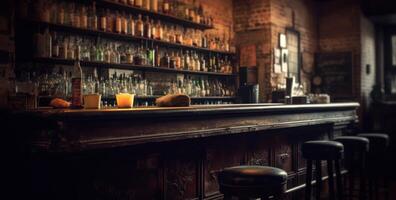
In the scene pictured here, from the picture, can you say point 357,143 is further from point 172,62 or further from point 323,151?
point 172,62

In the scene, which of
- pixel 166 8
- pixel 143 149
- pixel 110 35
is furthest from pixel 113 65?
pixel 143 149

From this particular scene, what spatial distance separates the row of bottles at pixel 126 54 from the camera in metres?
4.21

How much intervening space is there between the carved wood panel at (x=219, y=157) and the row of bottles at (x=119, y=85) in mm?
1056

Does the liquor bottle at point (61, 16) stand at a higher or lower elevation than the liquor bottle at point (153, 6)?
lower

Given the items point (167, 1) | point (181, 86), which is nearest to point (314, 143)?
point (181, 86)

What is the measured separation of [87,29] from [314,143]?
2685 millimetres

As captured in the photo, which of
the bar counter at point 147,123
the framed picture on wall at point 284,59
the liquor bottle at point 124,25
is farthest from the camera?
the framed picture on wall at point 284,59

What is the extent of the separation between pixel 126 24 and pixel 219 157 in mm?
2500

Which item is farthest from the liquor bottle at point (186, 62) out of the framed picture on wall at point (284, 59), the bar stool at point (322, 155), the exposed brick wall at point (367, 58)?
the exposed brick wall at point (367, 58)

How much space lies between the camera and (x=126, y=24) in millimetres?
4996

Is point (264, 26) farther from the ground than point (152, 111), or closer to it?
farther from the ground

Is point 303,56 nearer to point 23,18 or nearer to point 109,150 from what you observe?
point 23,18

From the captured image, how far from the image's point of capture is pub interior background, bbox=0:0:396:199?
2578mm

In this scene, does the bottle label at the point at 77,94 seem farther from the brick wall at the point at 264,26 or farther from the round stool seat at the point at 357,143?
the brick wall at the point at 264,26
